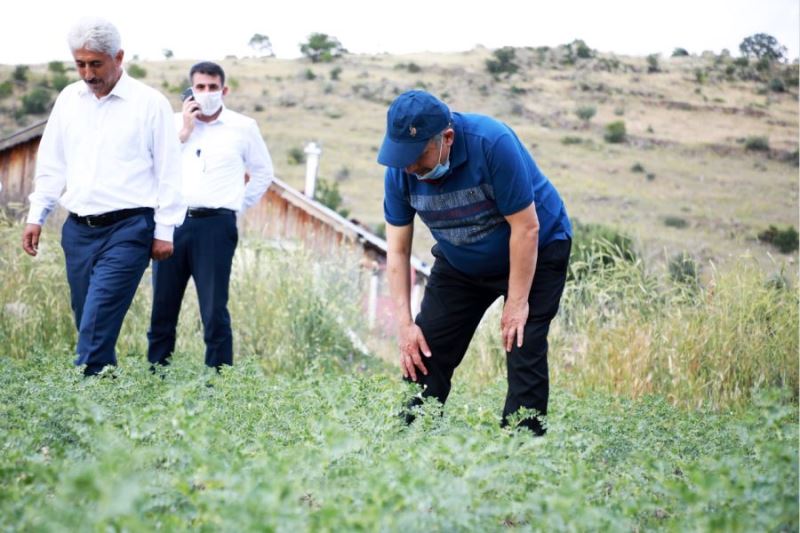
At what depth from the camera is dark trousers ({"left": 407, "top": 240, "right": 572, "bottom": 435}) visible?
5199 mm

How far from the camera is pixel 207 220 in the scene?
7262mm

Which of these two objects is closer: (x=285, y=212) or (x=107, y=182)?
(x=107, y=182)

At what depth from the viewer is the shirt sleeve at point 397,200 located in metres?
5.18

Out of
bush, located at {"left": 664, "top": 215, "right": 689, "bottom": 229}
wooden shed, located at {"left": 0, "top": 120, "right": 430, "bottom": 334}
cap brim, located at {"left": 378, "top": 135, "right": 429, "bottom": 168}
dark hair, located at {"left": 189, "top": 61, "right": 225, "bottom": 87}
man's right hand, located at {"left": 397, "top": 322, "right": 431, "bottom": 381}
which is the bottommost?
bush, located at {"left": 664, "top": 215, "right": 689, "bottom": 229}

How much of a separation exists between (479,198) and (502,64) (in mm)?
82890

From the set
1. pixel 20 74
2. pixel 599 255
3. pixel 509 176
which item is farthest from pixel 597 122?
pixel 509 176

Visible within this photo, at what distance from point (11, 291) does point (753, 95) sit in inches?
3120

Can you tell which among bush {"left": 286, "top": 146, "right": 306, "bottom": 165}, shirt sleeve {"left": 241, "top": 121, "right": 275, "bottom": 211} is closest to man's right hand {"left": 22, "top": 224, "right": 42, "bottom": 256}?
shirt sleeve {"left": 241, "top": 121, "right": 275, "bottom": 211}

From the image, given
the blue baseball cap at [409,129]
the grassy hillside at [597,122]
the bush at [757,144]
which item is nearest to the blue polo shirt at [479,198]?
the blue baseball cap at [409,129]

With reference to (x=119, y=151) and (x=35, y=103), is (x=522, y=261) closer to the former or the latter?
(x=119, y=151)

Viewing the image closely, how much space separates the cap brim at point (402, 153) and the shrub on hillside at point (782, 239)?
1809 inches

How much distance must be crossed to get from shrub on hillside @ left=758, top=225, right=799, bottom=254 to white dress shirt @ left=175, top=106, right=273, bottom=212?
4362cm

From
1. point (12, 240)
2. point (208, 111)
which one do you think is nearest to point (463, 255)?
point (208, 111)

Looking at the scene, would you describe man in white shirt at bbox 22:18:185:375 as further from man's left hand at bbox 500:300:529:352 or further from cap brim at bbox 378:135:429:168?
man's left hand at bbox 500:300:529:352
